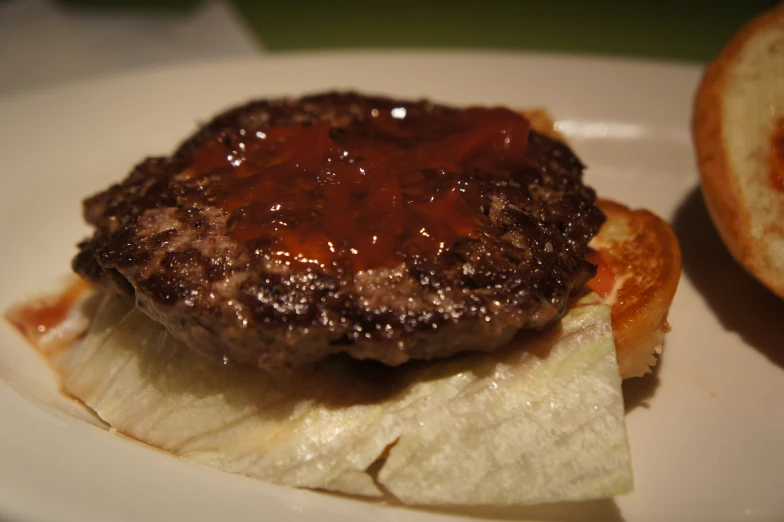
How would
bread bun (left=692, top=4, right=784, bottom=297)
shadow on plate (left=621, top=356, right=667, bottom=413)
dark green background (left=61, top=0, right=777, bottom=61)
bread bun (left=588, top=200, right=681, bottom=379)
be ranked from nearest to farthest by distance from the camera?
bread bun (left=588, top=200, right=681, bottom=379) → shadow on plate (left=621, top=356, right=667, bottom=413) → bread bun (left=692, top=4, right=784, bottom=297) → dark green background (left=61, top=0, right=777, bottom=61)

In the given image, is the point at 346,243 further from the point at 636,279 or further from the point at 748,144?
the point at 748,144

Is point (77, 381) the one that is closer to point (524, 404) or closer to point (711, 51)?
point (524, 404)

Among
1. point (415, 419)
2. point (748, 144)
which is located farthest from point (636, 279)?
point (415, 419)

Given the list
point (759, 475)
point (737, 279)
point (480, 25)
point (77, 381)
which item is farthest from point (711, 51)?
point (77, 381)

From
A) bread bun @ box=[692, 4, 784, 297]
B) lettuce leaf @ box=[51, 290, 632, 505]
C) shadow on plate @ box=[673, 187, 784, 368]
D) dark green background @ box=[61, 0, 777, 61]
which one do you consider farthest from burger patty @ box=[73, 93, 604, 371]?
dark green background @ box=[61, 0, 777, 61]

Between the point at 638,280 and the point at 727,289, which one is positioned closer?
the point at 638,280

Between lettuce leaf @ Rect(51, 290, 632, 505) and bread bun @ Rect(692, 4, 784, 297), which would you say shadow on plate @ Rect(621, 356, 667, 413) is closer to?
lettuce leaf @ Rect(51, 290, 632, 505)

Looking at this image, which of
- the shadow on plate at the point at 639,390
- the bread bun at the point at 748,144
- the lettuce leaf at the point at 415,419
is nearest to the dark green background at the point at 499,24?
the bread bun at the point at 748,144
